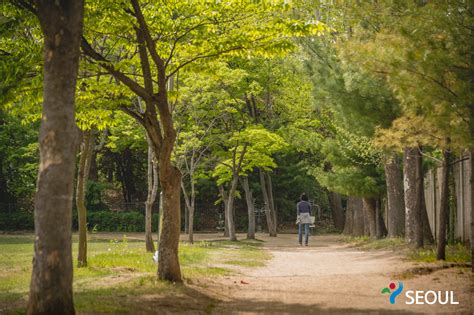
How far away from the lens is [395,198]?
20.4 m

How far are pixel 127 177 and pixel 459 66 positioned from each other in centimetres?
3637

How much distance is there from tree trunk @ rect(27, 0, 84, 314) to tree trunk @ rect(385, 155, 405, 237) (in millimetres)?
14615

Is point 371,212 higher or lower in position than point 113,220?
higher

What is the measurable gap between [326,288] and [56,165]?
17.8 feet

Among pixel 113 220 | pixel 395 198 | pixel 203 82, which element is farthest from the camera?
pixel 113 220

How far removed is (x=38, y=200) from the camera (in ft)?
20.5

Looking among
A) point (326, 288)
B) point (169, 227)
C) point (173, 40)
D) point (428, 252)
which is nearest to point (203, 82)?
point (428, 252)

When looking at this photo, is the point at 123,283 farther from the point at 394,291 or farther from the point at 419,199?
the point at 419,199

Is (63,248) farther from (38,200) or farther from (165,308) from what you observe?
(165,308)

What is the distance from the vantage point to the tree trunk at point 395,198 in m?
20.3

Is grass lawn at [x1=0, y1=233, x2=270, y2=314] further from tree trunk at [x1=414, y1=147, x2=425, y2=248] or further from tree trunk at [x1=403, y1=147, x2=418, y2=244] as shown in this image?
tree trunk at [x1=403, y1=147, x2=418, y2=244]

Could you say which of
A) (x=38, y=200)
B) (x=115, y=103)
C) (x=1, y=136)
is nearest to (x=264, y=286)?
(x=115, y=103)

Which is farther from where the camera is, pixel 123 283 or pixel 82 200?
pixel 82 200

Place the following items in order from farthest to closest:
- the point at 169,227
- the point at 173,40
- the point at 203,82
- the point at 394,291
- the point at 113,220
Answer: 1. the point at 113,220
2. the point at 203,82
3. the point at 173,40
4. the point at 169,227
5. the point at 394,291
